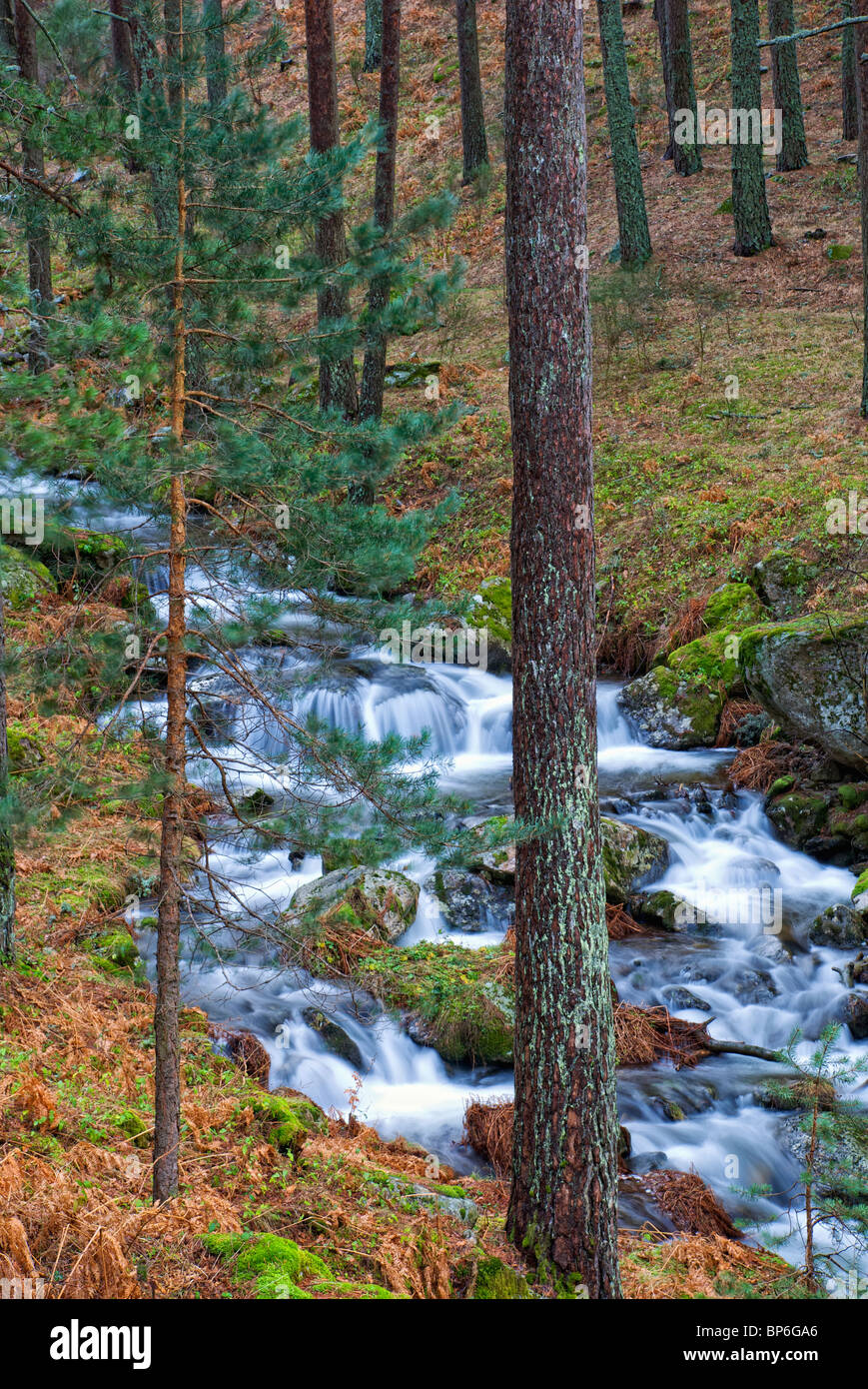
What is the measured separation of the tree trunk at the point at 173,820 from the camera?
4.94 m

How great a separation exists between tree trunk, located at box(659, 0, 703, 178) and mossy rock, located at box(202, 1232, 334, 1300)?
24.9m

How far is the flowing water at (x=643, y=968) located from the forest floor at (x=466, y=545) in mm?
562

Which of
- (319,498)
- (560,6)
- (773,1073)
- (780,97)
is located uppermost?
(780,97)

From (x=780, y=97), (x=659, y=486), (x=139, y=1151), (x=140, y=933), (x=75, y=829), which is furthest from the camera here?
(x=780, y=97)

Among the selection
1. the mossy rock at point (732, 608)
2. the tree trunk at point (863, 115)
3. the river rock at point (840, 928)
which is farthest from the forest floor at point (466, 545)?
the river rock at point (840, 928)

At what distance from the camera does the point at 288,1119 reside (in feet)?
20.9

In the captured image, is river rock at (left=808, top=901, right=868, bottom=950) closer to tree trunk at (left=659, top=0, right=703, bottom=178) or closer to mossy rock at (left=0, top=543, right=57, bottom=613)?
mossy rock at (left=0, top=543, right=57, bottom=613)

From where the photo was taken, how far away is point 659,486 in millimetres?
15203

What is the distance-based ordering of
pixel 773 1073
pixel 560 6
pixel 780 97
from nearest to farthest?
pixel 560 6 → pixel 773 1073 → pixel 780 97

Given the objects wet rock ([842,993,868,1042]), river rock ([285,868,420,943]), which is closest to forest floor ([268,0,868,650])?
wet rock ([842,993,868,1042])

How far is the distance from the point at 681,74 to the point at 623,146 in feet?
18.0
